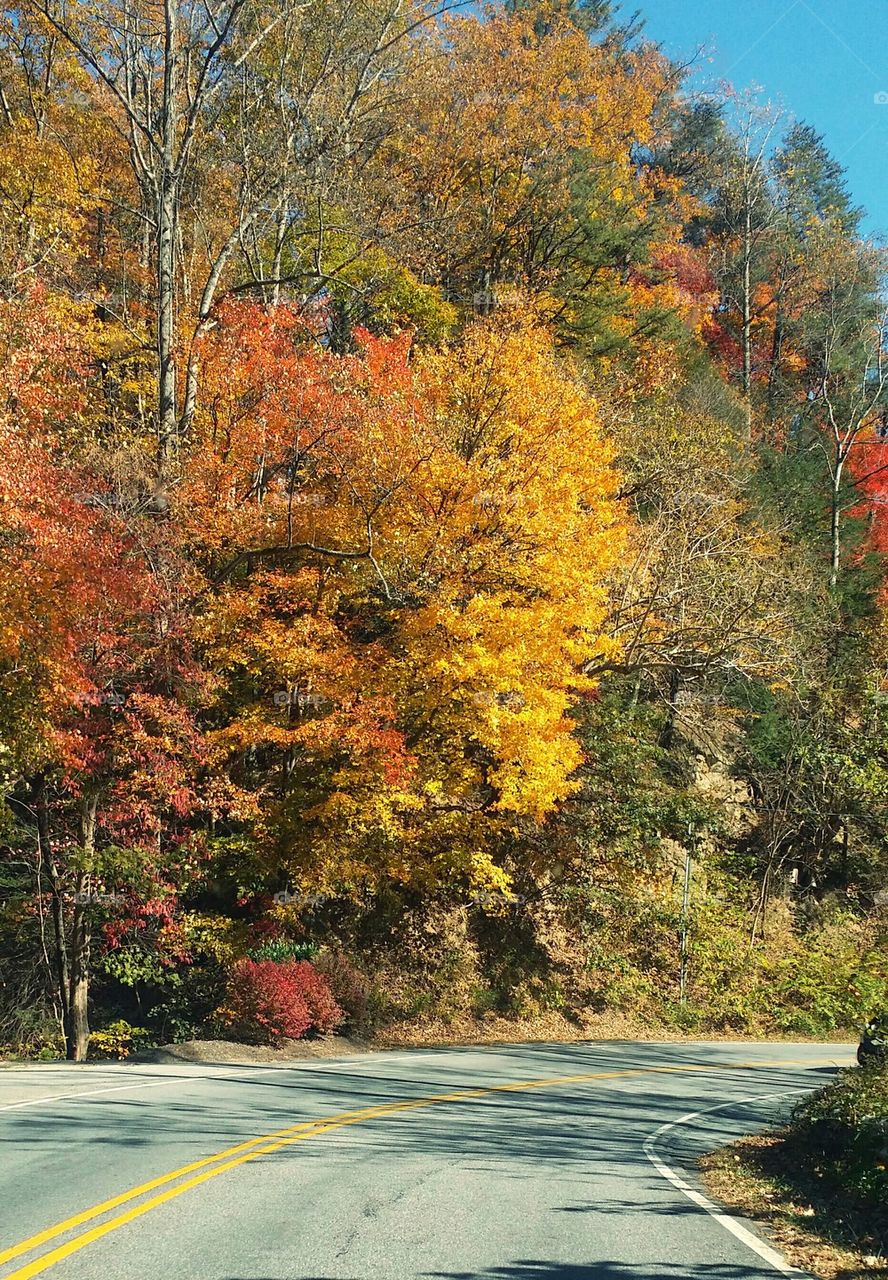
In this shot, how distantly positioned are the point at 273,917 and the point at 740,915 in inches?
602

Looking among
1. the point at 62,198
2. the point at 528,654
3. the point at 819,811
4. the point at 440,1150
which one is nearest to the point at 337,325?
the point at 62,198

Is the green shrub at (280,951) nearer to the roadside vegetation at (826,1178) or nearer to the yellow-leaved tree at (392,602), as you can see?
the yellow-leaved tree at (392,602)

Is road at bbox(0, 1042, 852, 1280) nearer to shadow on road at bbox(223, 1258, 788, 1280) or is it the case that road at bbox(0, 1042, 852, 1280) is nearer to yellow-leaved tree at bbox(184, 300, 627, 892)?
shadow on road at bbox(223, 1258, 788, 1280)

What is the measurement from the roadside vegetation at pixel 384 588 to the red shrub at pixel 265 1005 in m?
0.08

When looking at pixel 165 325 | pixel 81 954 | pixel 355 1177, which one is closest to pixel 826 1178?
pixel 355 1177

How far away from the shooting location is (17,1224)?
670 cm

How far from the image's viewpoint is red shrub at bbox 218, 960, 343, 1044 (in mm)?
18719

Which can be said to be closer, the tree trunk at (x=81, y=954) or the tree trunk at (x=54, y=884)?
the tree trunk at (x=81, y=954)

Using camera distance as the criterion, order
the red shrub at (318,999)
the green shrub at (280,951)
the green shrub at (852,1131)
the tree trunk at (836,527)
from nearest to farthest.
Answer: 1. the green shrub at (852,1131)
2. the red shrub at (318,999)
3. the green shrub at (280,951)
4. the tree trunk at (836,527)

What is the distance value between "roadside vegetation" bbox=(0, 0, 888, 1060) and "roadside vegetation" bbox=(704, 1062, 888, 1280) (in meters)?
4.78

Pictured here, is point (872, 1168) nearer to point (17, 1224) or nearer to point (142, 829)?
Answer: point (17, 1224)

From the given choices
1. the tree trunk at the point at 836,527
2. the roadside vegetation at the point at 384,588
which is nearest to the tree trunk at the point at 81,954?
the roadside vegetation at the point at 384,588

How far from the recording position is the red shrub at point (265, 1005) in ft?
61.4

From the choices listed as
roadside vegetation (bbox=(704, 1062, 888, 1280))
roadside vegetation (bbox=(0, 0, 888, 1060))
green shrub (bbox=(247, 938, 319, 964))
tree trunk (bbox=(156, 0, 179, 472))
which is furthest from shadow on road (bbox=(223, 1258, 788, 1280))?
tree trunk (bbox=(156, 0, 179, 472))
